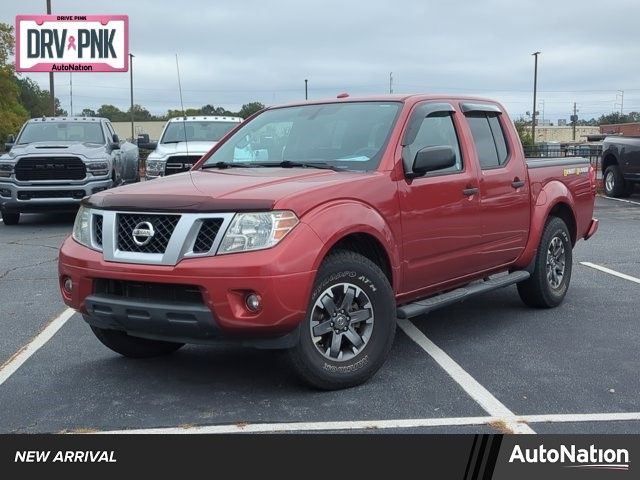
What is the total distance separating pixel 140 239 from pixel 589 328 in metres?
3.67

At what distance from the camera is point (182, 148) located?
46.8 feet

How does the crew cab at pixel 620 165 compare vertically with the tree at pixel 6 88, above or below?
below

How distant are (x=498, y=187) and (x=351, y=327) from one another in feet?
6.68

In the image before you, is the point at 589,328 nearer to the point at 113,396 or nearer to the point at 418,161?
the point at 418,161

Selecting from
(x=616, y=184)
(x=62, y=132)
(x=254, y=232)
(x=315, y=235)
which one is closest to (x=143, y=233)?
(x=254, y=232)

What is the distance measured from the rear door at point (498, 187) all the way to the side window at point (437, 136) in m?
0.23

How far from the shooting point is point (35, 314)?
22.6 ft

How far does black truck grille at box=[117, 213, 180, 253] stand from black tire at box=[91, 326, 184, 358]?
0.92 meters

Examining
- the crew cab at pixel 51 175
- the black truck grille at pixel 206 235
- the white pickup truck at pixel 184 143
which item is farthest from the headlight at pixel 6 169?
the black truck grille at pixel 206 235

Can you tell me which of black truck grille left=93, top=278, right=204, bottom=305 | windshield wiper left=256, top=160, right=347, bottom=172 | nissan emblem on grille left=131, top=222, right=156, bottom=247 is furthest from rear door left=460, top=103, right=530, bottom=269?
nissan emblem on grille left=131, top=222, right=156, bottom=247

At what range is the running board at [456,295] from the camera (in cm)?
509

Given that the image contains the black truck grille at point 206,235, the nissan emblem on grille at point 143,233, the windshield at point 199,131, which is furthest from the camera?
the windshield at point 199,131

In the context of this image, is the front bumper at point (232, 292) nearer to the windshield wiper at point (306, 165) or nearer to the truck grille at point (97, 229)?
the truck grille at point (97, 229)

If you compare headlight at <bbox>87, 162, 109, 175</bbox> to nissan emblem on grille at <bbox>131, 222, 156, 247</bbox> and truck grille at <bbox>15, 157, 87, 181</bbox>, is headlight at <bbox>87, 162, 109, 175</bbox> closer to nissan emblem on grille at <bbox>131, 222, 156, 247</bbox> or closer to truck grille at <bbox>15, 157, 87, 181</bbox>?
truck grille at <bbox>15, 157, 87, 181</bbox>
